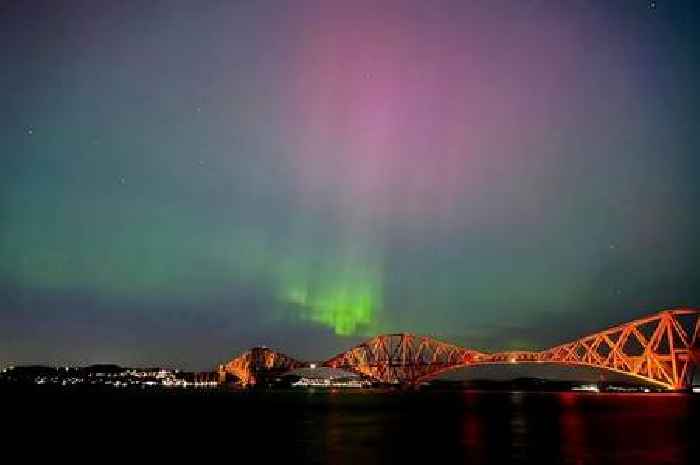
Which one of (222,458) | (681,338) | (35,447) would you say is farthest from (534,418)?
(681,338)

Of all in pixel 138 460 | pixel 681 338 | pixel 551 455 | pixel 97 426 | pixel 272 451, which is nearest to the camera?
pixel 138 460

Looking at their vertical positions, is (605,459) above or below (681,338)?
below

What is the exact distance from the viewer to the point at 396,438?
46250mm

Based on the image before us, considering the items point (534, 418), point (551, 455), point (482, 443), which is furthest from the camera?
point (534, 418)

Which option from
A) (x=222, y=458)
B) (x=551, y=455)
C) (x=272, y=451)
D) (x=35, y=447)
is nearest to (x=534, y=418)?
(x=551, y=455)

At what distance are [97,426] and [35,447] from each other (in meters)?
17.1

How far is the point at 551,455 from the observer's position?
37.0 m

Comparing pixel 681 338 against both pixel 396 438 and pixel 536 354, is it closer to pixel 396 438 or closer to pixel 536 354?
pixel 536 354

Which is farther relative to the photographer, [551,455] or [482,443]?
[482,443]

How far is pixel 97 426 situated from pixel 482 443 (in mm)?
31709

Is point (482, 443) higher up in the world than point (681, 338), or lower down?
lower down

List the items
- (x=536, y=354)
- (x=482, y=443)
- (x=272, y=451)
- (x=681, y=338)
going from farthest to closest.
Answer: (x=536, y=354), (x=681, y=338), (x=482, y=443), (x=272, y=451)

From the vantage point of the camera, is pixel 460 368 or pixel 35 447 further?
pixel 460 368

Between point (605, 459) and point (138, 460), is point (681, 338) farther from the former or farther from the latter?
point (138, 460)
